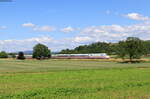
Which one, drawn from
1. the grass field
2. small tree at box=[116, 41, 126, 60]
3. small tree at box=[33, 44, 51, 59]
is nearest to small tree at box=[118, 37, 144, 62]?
small tree at box=[116, 41, 126, 60]

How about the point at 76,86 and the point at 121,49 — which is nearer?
the point at 76,86

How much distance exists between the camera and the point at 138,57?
379 ft

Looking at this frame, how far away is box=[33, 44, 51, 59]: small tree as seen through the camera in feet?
544

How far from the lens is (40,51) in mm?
166875

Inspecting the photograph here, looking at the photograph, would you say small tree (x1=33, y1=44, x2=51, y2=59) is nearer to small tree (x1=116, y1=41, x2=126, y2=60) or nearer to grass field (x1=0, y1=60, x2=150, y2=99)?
small tree (x1=116, y1=41, x2=126, y2=60)

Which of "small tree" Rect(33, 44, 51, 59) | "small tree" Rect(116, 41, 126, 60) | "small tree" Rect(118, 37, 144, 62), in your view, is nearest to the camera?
"small tree" Rect(118, 37, 144, 62)

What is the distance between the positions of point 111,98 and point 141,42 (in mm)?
100861

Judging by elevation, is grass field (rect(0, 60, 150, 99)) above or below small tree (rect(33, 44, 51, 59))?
below

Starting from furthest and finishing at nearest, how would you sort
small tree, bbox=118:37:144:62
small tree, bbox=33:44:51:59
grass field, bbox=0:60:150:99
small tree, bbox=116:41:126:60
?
small tree, bbox=33:44:51:59 < small tree, bbox=116:41:126:60 < small tree, bbox=118:37:144:62 < grass field, bbox=0:60:150:99

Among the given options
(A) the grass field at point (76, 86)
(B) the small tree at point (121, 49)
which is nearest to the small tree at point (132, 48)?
(B) the small tree at point (121, 49)

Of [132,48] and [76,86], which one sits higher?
[132,48]

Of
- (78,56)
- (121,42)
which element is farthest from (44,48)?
(121,42)

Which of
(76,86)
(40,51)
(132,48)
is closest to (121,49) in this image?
(132,48)

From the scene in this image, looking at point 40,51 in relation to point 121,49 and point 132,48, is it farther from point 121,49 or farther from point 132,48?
point 132,48
